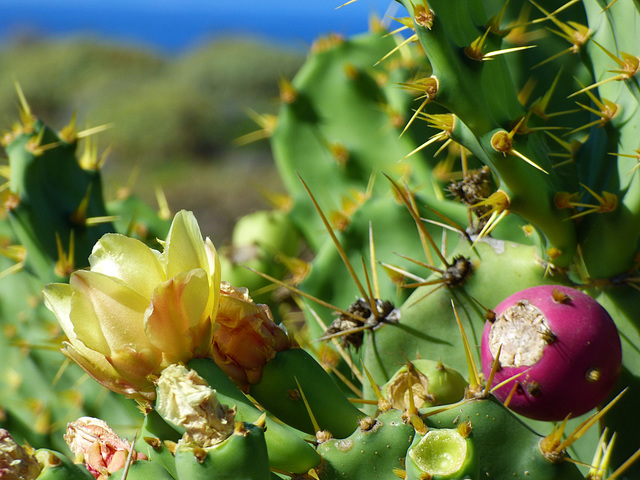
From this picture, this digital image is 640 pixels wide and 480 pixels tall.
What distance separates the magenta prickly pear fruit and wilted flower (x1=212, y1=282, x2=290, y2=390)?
0.81 feet

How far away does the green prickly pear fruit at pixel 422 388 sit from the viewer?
77cm

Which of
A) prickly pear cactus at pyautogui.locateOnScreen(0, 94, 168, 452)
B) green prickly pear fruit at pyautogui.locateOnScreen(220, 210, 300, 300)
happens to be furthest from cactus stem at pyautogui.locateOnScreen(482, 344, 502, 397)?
green prickly pear fruit at pyautogui.locateOnScreen(220, 210, 300, 300)

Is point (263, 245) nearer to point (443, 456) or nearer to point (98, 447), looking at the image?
point (98, 447)

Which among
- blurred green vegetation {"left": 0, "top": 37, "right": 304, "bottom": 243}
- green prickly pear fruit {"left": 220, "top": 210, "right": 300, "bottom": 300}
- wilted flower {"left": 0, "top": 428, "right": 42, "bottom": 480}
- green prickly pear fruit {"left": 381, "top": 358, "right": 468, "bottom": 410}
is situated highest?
wilted flower {"left": 0, "top": 428, "right": 42, "bottom": 480}

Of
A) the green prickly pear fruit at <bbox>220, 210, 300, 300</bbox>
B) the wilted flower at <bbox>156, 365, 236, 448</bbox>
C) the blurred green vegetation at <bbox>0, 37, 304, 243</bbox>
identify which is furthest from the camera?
the blurred green vegetation at <bbox>0, 37, 304, 243</bbox>

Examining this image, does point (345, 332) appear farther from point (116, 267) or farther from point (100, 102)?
point (100, 102)

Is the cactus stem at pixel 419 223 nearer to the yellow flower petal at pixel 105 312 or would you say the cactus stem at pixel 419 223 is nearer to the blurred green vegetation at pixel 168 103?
the yellow flower petal at pixel 105 312

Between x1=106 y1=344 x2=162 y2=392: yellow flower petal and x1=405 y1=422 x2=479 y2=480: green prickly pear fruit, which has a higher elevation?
x1=106 y1=344 x2=162 y2=392: yellow flower petal

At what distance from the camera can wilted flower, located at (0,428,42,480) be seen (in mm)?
606

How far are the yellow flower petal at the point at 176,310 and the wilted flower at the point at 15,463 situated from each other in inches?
6.0

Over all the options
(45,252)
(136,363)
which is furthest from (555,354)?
(45,252)

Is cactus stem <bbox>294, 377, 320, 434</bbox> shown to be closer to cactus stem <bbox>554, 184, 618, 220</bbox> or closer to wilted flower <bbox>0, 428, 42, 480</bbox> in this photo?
wilted flower <bbox>0, 428, 42, 480</bbox>

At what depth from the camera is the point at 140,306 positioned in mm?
606

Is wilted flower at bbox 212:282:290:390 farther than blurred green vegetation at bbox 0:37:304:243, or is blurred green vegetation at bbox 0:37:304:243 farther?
blurred green vegetation at bbox 0:37:304:243
